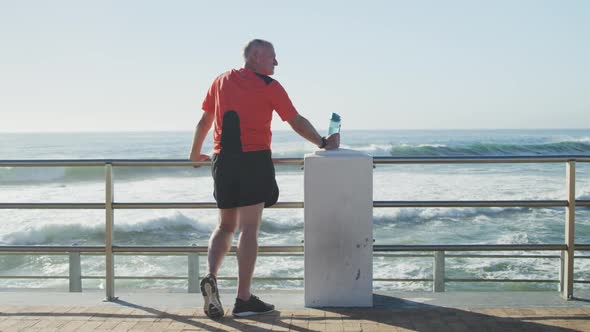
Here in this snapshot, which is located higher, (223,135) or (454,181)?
(223,135)

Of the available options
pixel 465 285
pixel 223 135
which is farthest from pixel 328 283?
pixel 465 285

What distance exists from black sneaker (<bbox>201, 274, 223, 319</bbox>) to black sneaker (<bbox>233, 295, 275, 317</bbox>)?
122mm

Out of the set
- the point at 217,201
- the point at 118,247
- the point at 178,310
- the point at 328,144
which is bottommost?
the point at 178,310

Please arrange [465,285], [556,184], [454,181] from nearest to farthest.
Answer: [465,285] < [556,184] < [454,181]

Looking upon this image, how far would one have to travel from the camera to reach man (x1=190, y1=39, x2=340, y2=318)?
3574 mm

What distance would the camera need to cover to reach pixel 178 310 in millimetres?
3807

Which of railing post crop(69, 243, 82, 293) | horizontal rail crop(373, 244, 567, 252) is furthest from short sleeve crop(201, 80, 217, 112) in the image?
railing post crop(69, 243, 82, 293)

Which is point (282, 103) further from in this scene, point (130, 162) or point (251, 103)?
point (130, 162)

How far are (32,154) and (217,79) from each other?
4075 centimetres

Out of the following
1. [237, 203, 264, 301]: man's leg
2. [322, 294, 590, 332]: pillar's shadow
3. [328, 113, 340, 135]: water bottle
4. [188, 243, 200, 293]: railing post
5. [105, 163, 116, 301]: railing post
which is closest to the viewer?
[322, 294, 590, 332]: pillar's shadow

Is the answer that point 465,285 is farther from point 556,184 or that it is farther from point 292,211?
point 556,184

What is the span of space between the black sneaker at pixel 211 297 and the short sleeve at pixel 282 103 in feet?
3.37

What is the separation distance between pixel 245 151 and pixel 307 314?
104 cm

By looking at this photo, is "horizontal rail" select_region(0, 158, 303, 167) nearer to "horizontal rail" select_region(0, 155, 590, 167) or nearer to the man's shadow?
"horizontal rail" select_region(0, 155, 590, 167)
